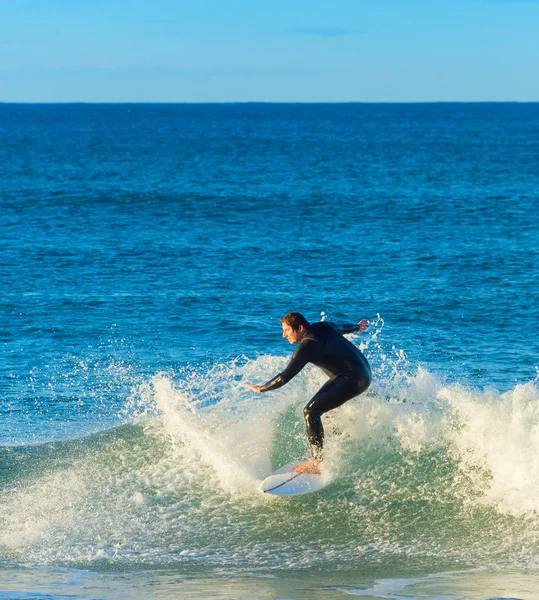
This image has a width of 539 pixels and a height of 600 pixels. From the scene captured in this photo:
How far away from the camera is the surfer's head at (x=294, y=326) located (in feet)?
32.1

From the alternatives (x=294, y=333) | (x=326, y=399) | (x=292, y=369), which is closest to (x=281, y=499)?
(x=326, y=399)

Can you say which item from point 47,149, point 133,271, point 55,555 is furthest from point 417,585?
point 47,149

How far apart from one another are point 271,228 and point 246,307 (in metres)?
13.5

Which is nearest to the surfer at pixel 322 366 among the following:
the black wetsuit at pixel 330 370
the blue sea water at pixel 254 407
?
the black wetsuit at pixel 330 370

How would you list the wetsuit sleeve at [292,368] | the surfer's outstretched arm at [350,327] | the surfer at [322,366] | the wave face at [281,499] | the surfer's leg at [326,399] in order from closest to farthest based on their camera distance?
the wave face at [281,499] < the wetsuit sleeve at [292,368] < the surfer at [322,366] < the surfer's leg at [326,399] < the surfer's outstretched arm at [350,327]

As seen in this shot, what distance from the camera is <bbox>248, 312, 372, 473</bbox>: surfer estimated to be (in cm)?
978

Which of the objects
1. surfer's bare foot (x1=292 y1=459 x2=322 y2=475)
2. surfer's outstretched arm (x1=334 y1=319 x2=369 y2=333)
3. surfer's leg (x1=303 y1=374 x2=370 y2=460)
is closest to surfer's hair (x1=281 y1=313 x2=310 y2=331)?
surfer's outstretched arm (x1=334 y1=319 x2=369 y2=333)

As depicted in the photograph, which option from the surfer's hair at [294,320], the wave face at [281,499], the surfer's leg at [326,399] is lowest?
the wave face at [281,499]

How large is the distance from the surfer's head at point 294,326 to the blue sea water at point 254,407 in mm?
1466

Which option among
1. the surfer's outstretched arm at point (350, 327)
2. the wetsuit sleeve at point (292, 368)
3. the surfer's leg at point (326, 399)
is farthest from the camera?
the surfer's outstretched arm at point (350, 327)

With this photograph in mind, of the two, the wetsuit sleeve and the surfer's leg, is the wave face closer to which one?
the surfer's leg

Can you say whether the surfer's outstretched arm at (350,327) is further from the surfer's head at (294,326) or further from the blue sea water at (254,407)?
the blue sea water at (254,407)

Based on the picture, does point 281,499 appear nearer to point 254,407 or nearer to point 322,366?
point 322,366

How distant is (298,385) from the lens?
11883mm
